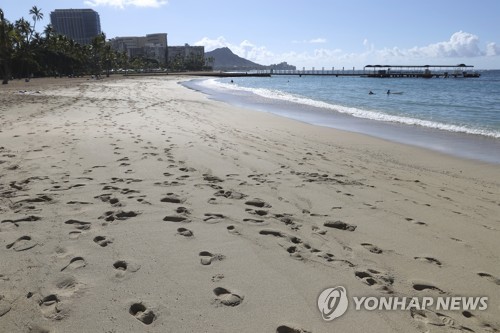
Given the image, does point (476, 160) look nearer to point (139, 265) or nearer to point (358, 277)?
point (358, 277)

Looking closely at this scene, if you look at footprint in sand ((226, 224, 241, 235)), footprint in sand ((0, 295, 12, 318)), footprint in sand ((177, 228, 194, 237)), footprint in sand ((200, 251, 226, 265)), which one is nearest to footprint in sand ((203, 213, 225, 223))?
footprint in sand ((226, 224, 241, 235))

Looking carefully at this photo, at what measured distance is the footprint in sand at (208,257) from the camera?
3.06 meters

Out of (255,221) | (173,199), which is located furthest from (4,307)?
(255,221)

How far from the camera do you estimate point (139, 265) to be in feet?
9.71

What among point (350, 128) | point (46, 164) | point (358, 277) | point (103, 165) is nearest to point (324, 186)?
point (358, 277)

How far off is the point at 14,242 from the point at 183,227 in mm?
1667

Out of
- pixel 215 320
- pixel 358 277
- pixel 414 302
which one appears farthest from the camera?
pixel 358 277

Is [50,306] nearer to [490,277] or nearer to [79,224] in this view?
[79,224]

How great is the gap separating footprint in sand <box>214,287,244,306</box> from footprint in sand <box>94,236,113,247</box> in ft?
4.43

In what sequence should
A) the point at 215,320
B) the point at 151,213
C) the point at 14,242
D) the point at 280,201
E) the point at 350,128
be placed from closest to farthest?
the point at 215,320, the point at 14,242, the point at 151,213, the point at 280,201, the point at 350,128

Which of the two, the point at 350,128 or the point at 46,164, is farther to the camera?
the point at 350,128

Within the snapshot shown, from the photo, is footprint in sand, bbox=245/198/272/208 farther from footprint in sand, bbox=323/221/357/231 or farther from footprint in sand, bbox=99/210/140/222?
footprint in sand, bbox=99/210/140/222

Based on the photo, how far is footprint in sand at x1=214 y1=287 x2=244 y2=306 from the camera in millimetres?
2512

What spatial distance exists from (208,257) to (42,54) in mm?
86733
